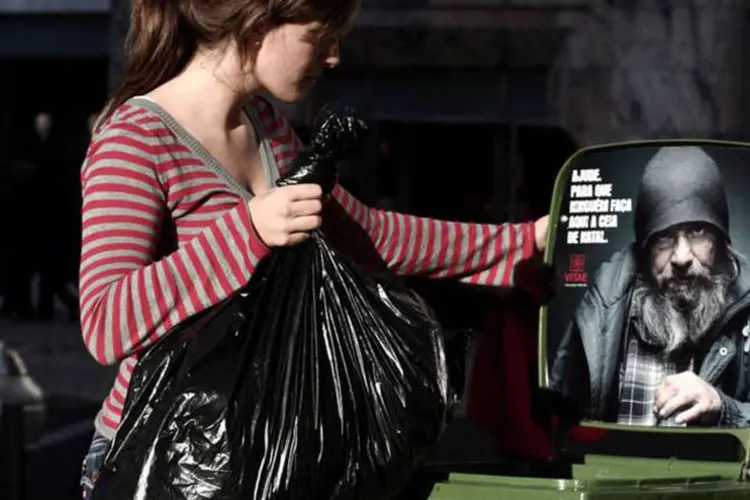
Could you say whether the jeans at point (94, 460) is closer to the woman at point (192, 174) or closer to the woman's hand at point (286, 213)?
the woman at point (192, 174)

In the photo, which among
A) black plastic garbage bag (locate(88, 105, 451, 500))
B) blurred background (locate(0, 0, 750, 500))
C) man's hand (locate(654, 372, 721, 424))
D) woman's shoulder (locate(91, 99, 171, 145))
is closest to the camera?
black plastic garbage bag (locate(88, 105, 451, 500))

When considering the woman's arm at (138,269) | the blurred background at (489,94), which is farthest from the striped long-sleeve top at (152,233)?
the blurred background at (489,94)

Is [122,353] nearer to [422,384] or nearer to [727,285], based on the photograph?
[422,384]

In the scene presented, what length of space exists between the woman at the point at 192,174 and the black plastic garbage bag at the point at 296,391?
54 millimetres

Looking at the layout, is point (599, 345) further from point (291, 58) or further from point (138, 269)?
point (138, 269)

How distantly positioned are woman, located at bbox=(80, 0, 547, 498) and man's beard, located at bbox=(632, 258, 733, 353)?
58cm

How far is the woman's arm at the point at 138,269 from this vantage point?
2232 millimetres

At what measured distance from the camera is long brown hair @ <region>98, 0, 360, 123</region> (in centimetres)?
242

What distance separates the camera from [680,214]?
10.0 feet

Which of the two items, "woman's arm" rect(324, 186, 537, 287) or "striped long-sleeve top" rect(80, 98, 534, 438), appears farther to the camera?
"woman's arm" rect(324, 186, 537, 287)

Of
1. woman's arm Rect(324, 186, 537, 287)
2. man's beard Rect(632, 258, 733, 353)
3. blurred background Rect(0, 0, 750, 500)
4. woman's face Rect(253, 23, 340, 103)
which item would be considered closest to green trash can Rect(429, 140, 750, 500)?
man's beard Rect(632, 258, 733, 353)

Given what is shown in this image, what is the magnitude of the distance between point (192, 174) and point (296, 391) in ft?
1.29

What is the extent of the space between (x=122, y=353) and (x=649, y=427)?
44.0 inches

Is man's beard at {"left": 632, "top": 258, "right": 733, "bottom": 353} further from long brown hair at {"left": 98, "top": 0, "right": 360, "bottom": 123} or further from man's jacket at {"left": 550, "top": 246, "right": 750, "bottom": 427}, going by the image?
long brown hair at {"left": 98, "top": 0, "right": 360, "bottom": 123}
